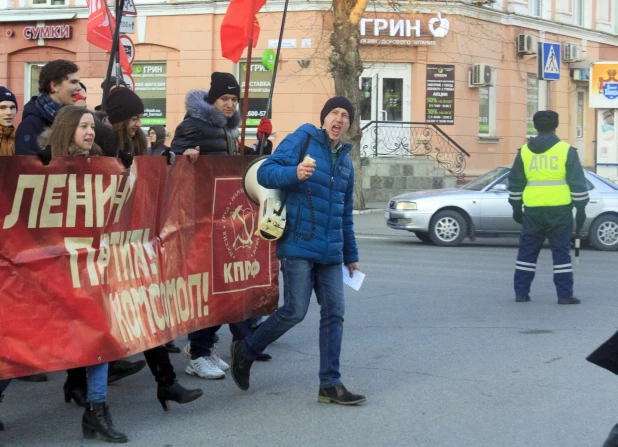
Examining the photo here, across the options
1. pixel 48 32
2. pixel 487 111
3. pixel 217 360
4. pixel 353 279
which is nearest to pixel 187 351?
pixel 217 360

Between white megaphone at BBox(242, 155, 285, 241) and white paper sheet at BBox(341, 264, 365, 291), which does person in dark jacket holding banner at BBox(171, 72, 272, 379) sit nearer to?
white megaphone at BBox(242, 155, 285, 241)

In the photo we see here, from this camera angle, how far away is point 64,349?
5.47 metres

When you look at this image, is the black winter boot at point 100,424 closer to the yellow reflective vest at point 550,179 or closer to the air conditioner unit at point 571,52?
the yellow reflective vest at point 550,179

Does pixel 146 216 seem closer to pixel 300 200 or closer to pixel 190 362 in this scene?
pixel 300 200

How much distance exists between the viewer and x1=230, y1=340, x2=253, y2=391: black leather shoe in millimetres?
6645

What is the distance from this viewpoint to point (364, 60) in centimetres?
2955

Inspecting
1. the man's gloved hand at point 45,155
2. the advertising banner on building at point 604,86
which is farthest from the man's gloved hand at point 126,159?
the advertising banner on building at point 604,86

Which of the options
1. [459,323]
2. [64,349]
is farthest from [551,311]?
[64,349]

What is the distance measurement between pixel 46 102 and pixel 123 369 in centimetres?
188

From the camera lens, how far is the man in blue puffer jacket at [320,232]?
628cm

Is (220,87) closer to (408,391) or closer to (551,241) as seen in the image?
(408,391)

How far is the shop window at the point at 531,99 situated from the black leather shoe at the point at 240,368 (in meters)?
27.2

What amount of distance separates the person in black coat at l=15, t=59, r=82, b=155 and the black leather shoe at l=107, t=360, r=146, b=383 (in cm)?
174

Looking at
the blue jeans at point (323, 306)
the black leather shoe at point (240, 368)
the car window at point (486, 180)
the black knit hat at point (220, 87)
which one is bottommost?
the black leather shoe at point (240, 368)
